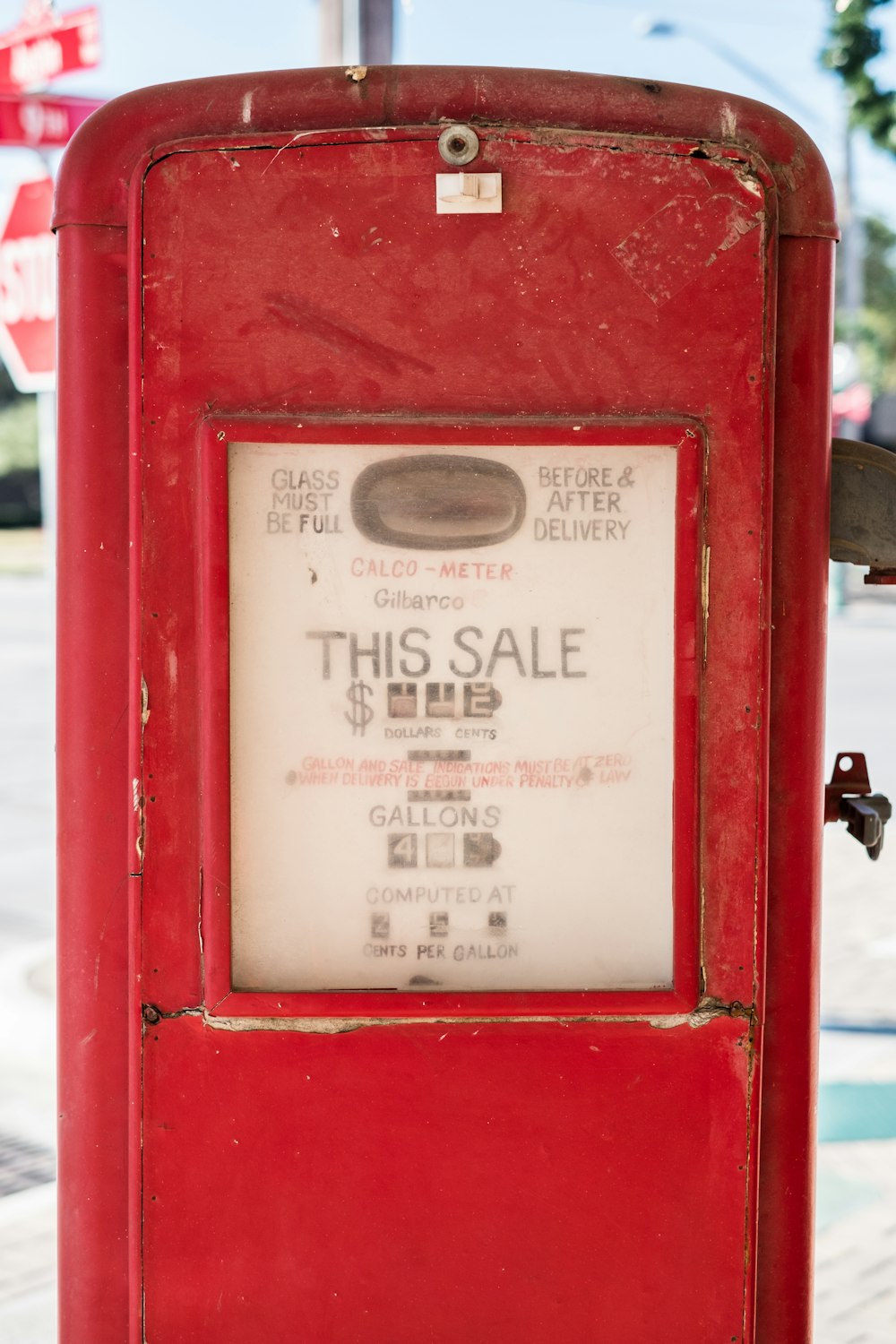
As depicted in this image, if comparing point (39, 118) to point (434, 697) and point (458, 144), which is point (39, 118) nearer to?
point (458, 144)

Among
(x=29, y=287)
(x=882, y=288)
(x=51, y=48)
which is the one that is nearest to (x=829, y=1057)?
(x=29, y=287)

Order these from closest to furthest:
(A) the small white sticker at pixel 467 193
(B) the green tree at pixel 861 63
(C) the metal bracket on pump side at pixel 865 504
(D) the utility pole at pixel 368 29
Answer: (A) the small white sticker at pixel 467 193 → (C) the metal bracket on pump side at pixel 865 504 → (D) the utility pole at pixel 368 29 → (B) the green tree at pixel 861 63

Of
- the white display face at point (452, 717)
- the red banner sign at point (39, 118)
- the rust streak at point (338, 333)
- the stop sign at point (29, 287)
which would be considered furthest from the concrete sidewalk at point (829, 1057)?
the red banner sign at point (39, 118)

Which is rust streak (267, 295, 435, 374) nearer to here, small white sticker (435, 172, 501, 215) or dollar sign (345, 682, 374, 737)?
small white sticker (435, 172, 501, 215)

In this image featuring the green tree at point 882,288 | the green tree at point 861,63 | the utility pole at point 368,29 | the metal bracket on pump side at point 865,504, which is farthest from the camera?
the green tree at point 882,288

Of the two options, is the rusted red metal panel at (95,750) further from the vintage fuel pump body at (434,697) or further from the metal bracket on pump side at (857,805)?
the metal bracket on pump side at (857,805)

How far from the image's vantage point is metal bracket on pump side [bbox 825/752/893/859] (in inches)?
74.9

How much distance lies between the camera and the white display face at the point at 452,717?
66.3 inches

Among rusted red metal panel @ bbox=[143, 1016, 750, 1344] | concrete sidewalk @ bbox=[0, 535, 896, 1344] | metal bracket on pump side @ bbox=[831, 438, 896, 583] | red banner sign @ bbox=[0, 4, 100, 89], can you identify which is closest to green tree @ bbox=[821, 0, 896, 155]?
red banner sign @ bbox=[0, 4, 100, 89]

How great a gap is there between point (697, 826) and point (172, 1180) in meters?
0.80

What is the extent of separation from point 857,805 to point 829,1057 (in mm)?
2885

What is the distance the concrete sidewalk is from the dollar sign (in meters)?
2.05

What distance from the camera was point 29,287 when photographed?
377cm

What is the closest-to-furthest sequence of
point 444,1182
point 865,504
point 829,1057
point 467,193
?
point 467,193
point 444,1182
point 865,504
point 829,1057
